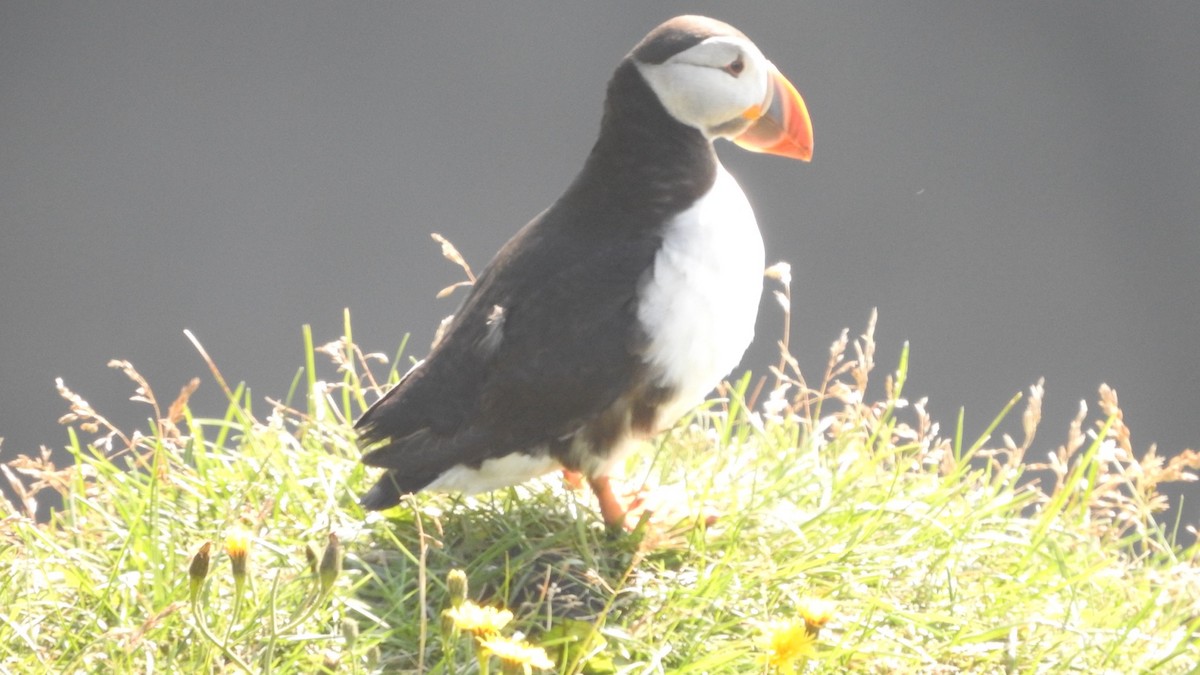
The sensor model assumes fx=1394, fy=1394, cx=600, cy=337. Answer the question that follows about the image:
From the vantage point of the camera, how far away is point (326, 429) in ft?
7.00

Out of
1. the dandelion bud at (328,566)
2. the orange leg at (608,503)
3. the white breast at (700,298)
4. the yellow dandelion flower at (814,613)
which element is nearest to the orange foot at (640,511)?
the orange leg at (608,503)

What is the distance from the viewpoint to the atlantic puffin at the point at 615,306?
1750 mm

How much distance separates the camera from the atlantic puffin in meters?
1.75

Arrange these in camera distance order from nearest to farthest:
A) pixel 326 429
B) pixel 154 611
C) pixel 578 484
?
1. pixel 154 611
2. pixel 578 484
3. pixel 326 429

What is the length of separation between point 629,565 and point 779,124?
63 cm

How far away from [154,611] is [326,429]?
51 centimetres

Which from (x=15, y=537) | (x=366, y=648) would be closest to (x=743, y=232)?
(x=366, y=648)

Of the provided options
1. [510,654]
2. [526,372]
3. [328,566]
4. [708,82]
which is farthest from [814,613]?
[708,82]

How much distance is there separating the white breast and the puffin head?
0.34 feet

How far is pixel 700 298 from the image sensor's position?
1.80 m

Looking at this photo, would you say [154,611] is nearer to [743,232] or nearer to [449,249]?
[449,249]

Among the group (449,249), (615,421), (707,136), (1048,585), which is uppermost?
(707,136)

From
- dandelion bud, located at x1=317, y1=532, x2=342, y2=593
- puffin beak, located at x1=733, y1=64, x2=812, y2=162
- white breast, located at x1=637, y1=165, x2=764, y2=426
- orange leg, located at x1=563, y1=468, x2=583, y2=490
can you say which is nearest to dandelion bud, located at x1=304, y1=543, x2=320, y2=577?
dandelion bud, located at x1=317, y1=532, x2=342, y2=593

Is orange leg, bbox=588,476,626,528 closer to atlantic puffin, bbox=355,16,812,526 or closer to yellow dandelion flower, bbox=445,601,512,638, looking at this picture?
atlantic puffin, bbox=355,16,812,526
